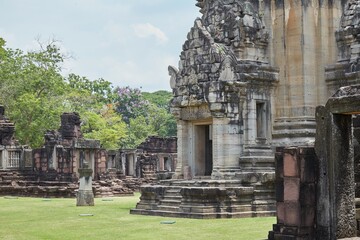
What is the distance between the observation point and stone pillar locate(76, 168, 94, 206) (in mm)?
25094

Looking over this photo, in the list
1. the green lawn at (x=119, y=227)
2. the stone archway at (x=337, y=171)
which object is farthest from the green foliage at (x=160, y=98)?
the stone archway at (x=337, y=171)

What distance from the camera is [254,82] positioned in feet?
68.6

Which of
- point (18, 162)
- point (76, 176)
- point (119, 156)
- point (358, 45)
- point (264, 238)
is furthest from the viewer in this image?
point (119, 156)

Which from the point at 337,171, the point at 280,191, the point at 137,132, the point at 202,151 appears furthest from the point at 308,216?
the point at 137,132

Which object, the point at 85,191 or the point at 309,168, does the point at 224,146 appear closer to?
the point at 85,191

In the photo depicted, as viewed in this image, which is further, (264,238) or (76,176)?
(76,176)

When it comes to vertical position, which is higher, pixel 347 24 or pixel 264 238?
pixel 347 24

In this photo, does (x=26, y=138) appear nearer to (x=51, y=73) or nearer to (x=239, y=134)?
(x=51, y=73)

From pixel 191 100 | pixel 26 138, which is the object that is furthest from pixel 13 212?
pixel 26 138

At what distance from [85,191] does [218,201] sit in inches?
300

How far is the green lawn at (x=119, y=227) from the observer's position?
14.6 m

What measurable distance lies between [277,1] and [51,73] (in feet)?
104

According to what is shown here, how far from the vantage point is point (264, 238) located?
13422mm

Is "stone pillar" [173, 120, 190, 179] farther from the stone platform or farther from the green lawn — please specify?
the green lawn
